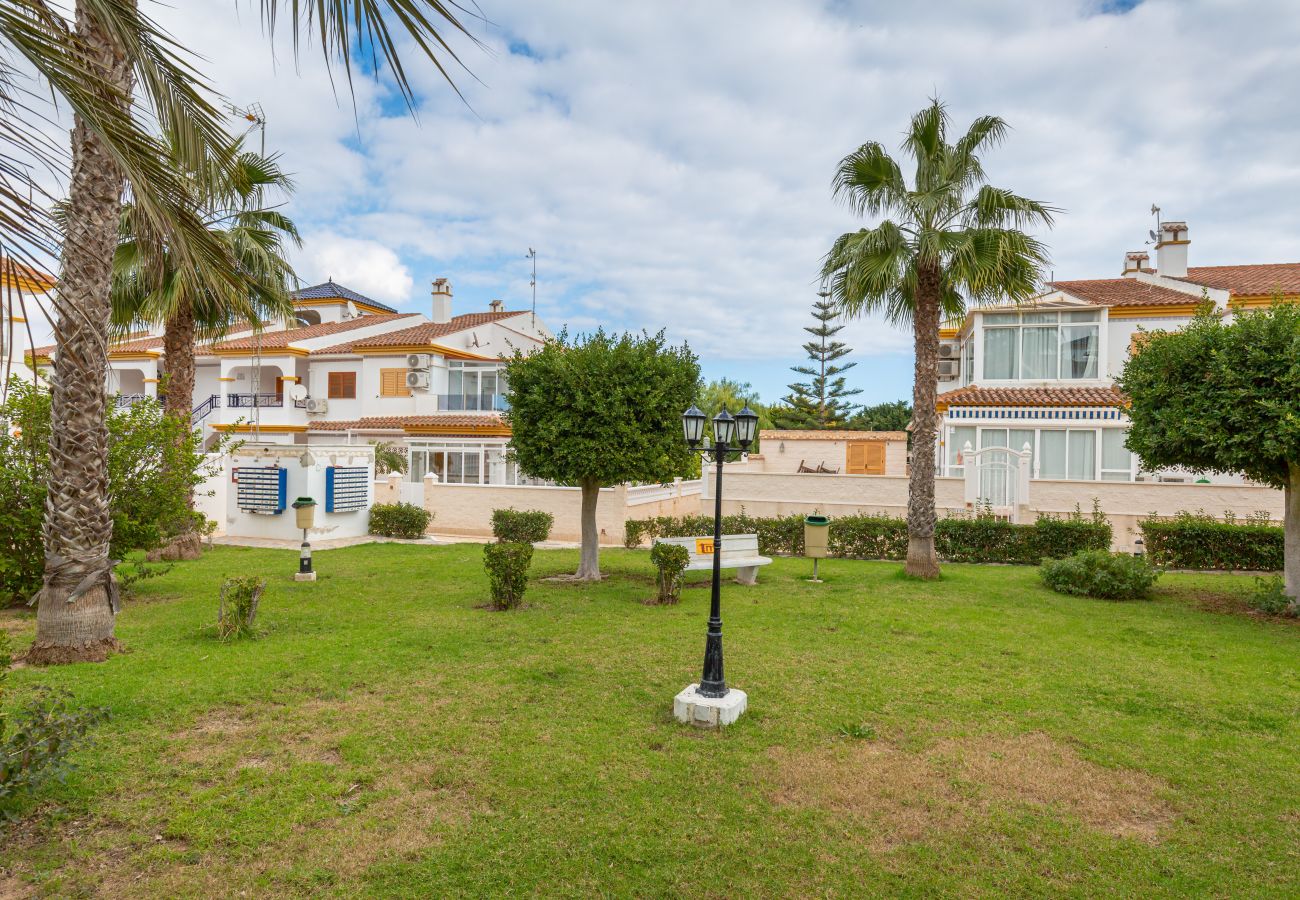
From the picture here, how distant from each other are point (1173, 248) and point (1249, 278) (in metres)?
2.53

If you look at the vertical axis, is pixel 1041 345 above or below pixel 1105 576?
above

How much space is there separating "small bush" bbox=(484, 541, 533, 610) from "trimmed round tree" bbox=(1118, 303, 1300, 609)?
9146mm

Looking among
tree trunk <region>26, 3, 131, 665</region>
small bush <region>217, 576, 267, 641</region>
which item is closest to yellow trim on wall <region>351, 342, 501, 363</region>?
small bush <region>217, 576, 267, 641</region>

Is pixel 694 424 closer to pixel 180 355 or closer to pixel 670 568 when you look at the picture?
pixel 670 568

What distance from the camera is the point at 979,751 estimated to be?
5.61 meters

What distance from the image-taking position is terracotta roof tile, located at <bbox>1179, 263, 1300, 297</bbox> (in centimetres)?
2161

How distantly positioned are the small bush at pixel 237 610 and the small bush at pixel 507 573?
9.70ft

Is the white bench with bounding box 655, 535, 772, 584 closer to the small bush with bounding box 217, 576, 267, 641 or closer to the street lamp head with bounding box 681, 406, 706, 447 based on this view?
the street lamp head with bounding box 681, 406, 706, 447

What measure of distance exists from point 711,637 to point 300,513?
9802mm

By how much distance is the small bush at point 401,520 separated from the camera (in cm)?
1952

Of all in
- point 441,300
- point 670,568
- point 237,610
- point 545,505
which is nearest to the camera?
point 237,610

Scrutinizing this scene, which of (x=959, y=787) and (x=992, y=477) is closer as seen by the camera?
(x=959, y=787)

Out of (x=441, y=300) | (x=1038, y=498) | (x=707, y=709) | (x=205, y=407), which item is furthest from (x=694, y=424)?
(x=205, y=407)

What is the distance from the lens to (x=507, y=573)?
33.7ft
